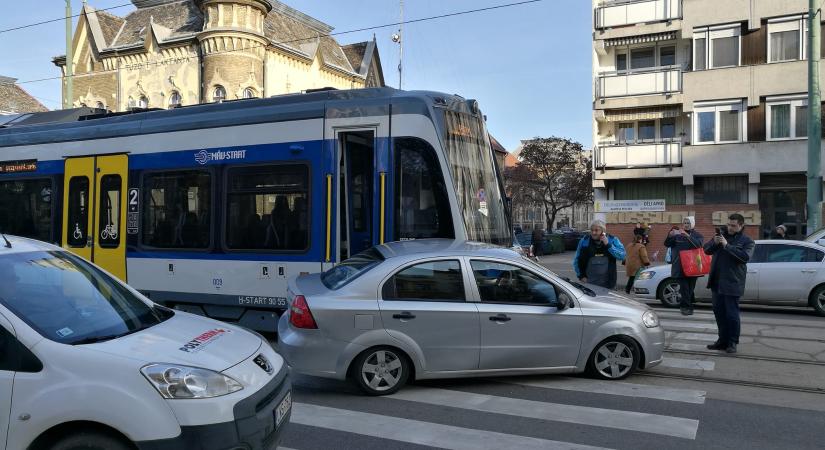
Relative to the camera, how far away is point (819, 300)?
37.9 feet

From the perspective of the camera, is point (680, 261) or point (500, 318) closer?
point (500, 318)

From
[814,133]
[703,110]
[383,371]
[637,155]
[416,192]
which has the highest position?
[703,110]

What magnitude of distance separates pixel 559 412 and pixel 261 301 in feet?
14.4

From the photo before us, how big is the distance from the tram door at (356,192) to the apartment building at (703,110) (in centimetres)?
2200

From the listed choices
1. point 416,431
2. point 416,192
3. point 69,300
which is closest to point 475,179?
point 416,192

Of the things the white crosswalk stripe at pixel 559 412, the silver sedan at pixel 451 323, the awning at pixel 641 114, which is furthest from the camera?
the awning at pixel 641 114

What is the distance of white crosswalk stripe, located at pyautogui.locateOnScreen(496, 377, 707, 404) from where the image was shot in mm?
6027

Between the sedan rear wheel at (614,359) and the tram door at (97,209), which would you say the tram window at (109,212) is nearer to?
the tram door at (97,209)

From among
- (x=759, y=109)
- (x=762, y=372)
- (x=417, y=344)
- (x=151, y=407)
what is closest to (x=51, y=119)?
(x=417, y=344)

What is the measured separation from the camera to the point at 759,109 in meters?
25.9

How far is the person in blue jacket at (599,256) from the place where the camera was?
29.3 ft

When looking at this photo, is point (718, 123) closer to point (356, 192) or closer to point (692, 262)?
point (692, 262)

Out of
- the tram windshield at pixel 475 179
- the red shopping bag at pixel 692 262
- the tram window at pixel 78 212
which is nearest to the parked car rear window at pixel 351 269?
the tram windshield at pixel 475 179

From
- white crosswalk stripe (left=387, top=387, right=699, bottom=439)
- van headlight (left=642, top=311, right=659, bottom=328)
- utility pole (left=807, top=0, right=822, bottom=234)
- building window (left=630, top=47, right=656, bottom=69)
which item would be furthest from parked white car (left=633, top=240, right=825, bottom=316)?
building window (left=630, top=47, right=656, bottom=69)
